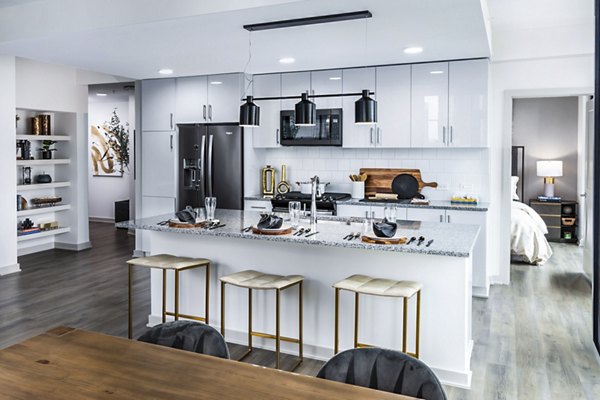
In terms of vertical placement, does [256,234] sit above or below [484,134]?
below

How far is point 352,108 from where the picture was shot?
19.3 ft

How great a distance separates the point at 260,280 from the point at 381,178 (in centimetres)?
307

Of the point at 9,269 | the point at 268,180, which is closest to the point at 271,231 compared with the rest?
the point at 268,180

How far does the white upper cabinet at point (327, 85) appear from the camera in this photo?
5.90m

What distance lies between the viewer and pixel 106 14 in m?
4.02

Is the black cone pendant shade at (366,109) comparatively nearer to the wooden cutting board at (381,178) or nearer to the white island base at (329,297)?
the white island base at (329,297)

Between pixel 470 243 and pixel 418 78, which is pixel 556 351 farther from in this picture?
pixel 418 78

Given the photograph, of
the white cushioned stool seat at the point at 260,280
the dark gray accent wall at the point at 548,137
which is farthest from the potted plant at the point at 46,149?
the dark gray accent wall at the point at 548,137

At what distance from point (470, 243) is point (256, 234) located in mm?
1413

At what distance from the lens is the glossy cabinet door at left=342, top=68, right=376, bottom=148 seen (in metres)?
5.77

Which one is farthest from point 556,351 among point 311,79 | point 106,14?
point 106,14

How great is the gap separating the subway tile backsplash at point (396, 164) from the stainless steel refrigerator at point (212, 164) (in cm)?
58

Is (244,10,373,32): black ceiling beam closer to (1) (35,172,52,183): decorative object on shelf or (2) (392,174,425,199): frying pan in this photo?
(2) (392,174,425,199): frying pan

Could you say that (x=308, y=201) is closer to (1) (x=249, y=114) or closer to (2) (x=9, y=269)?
(1) (x=249, y=114)
